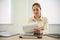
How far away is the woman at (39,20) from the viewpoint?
65.1 inches

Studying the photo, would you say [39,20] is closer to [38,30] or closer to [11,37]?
[38,30]

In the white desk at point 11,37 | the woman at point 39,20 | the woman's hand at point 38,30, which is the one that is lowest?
the white desk at point 11,37

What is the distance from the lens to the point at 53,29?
1.64 metres

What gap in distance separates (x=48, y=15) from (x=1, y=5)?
0.59 meters

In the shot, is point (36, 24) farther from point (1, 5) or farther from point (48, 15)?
point (1, 5)

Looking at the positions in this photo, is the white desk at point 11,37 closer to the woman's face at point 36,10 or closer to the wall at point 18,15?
the wall at point 18,15

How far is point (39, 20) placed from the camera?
1.67m

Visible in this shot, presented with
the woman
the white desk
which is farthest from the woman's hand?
the white desk

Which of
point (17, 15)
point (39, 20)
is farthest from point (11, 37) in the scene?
point (39, 20)

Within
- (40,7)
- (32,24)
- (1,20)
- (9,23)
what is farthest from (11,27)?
(40,7)

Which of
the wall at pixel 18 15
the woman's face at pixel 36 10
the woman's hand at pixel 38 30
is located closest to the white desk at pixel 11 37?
the wall at pixel 18 15

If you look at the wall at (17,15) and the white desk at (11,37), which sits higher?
the wall at (17,15)

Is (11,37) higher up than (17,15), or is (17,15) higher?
(17,15)

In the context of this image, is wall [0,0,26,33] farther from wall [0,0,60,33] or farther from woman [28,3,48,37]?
woman [28,3,48,37]
